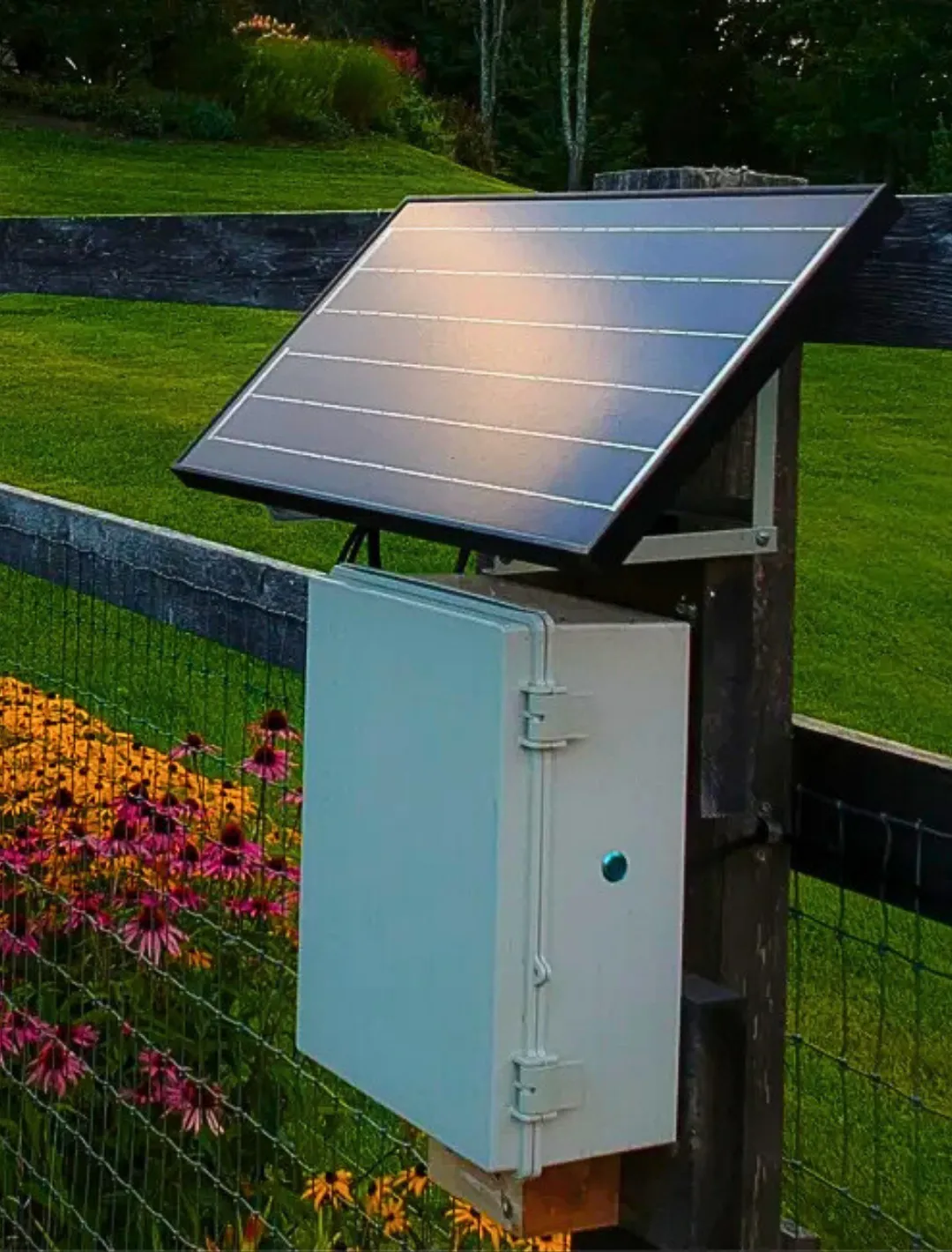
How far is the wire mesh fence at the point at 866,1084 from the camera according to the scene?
351 centimetres

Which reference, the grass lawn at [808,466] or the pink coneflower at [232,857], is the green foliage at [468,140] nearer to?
the grass lawn at [808,466]

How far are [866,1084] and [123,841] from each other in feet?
6.22

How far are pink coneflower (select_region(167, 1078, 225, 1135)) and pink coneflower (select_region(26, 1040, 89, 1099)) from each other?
18 cm

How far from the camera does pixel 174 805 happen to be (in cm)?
325

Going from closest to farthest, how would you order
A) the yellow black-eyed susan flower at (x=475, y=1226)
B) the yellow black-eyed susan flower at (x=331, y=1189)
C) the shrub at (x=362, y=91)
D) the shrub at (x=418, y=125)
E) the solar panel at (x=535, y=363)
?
the solar panel at (x=535, y=363)
the yellow black-eyed susan flower at (x=475, y=1226)
the yellow black-eyed susan flower at (x=331, y=1189)
the shrub at (x=362, y=91)
the shrub at (x=418, y=125)

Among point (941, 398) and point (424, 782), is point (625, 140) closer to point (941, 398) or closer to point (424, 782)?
point (941, 398)

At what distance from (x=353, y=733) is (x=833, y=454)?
8726mm

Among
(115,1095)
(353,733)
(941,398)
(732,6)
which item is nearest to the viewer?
(353,733)

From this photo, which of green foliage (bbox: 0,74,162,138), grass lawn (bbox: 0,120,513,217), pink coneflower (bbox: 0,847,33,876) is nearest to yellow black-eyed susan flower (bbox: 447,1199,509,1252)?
pink coneflower (bbox: 0,847,33,876)

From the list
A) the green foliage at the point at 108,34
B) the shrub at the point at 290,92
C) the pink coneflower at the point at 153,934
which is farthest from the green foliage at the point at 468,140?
the pink coneflower at the point at 153,934

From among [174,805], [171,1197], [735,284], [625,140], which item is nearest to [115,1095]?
[171,1197]

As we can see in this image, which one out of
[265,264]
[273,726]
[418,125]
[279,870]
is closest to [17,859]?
[279,870]

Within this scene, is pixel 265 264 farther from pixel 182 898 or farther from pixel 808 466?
pixel 808 466

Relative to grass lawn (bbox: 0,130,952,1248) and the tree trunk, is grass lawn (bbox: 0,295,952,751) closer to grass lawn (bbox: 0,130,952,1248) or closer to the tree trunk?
grass lawn (bbox: 0,130,952,1248)
